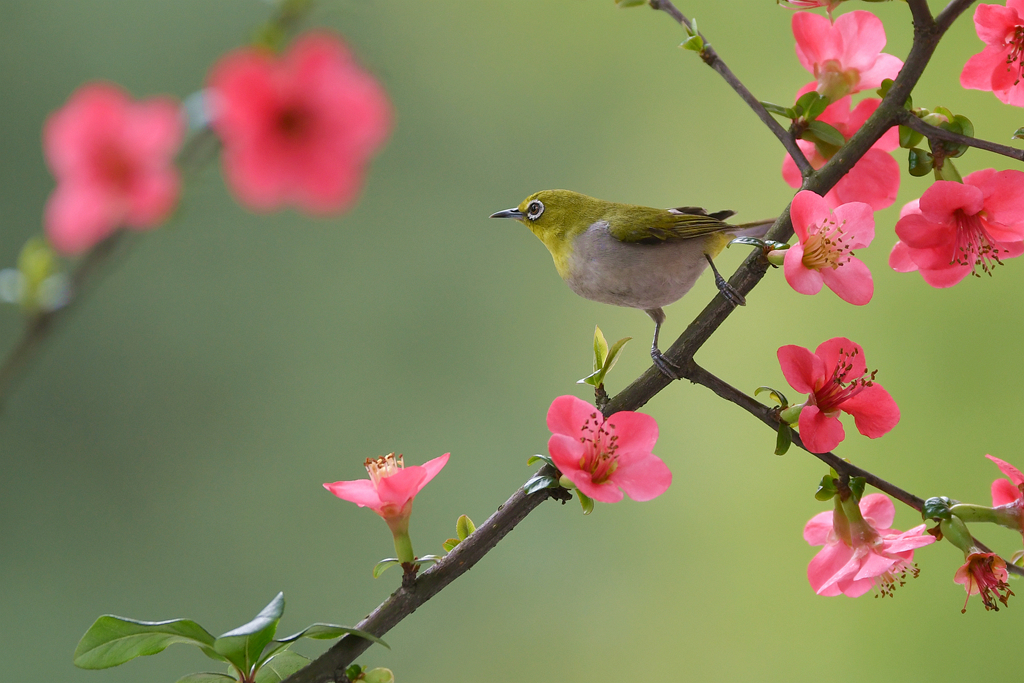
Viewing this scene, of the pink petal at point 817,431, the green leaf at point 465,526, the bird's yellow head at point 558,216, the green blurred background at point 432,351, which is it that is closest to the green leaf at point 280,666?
the green leaf at point 465,526

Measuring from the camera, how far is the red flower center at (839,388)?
0.51 m

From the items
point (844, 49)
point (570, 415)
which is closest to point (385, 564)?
point (570, 415)

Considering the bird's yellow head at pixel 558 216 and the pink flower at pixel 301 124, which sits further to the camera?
the bird's yellow head at pixel 558 216

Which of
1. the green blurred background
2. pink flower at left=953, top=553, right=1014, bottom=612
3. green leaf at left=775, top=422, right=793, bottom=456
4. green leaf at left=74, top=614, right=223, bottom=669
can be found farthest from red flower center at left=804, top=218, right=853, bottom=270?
the green blurred background

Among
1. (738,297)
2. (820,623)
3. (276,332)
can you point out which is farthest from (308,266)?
(738,297)

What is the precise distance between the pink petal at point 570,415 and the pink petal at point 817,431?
13 cm

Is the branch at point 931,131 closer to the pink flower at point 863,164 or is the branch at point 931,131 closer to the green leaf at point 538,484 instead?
Result: the pink flower at point 863,164

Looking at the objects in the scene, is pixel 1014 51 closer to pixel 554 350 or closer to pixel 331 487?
pixel 331 487

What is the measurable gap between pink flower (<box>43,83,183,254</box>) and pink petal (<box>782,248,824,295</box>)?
34cm

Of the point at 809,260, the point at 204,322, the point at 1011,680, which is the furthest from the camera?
the point at 204,322

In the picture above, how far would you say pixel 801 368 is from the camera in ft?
1.68

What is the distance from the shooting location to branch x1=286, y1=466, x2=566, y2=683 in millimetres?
445

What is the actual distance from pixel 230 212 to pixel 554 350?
85 cm

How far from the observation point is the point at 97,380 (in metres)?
1.73
